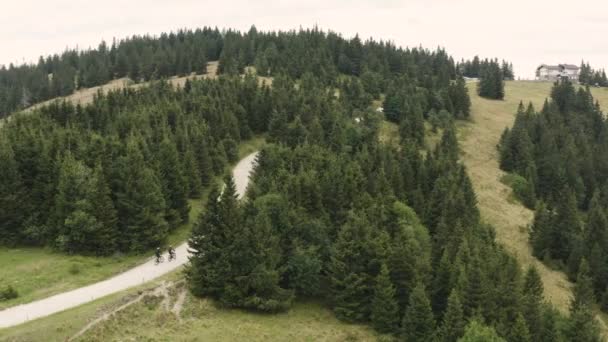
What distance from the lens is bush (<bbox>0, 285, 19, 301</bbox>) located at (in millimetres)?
40500

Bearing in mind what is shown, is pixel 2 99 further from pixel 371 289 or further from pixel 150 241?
pixel 371 289

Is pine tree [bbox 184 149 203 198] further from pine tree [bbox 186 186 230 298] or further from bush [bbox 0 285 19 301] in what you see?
bush [bbox 0 285 19 301]

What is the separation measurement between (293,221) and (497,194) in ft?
179

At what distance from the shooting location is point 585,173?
10731 centimetres

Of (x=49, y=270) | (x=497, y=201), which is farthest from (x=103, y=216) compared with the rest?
(x=497, y=201)

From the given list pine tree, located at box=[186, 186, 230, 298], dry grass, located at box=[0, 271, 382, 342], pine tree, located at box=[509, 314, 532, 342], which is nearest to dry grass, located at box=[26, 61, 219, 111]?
pine tree, located at box=[186, 186, 230, 298]

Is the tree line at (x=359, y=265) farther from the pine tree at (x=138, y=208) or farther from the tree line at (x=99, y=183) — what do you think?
the tree line at (x=99, y=183)

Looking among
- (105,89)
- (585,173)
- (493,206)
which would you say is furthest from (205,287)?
(105,89)

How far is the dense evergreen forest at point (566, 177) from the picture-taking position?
244 ft

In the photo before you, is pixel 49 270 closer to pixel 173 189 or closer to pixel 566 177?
pixel 173 189

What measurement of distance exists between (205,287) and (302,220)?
12.2 m

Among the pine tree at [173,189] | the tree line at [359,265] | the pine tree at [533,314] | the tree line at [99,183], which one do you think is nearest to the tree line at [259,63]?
the tree line at [99,183]

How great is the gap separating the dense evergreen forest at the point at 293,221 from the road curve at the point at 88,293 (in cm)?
472

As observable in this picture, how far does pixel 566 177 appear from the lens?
102 meters
